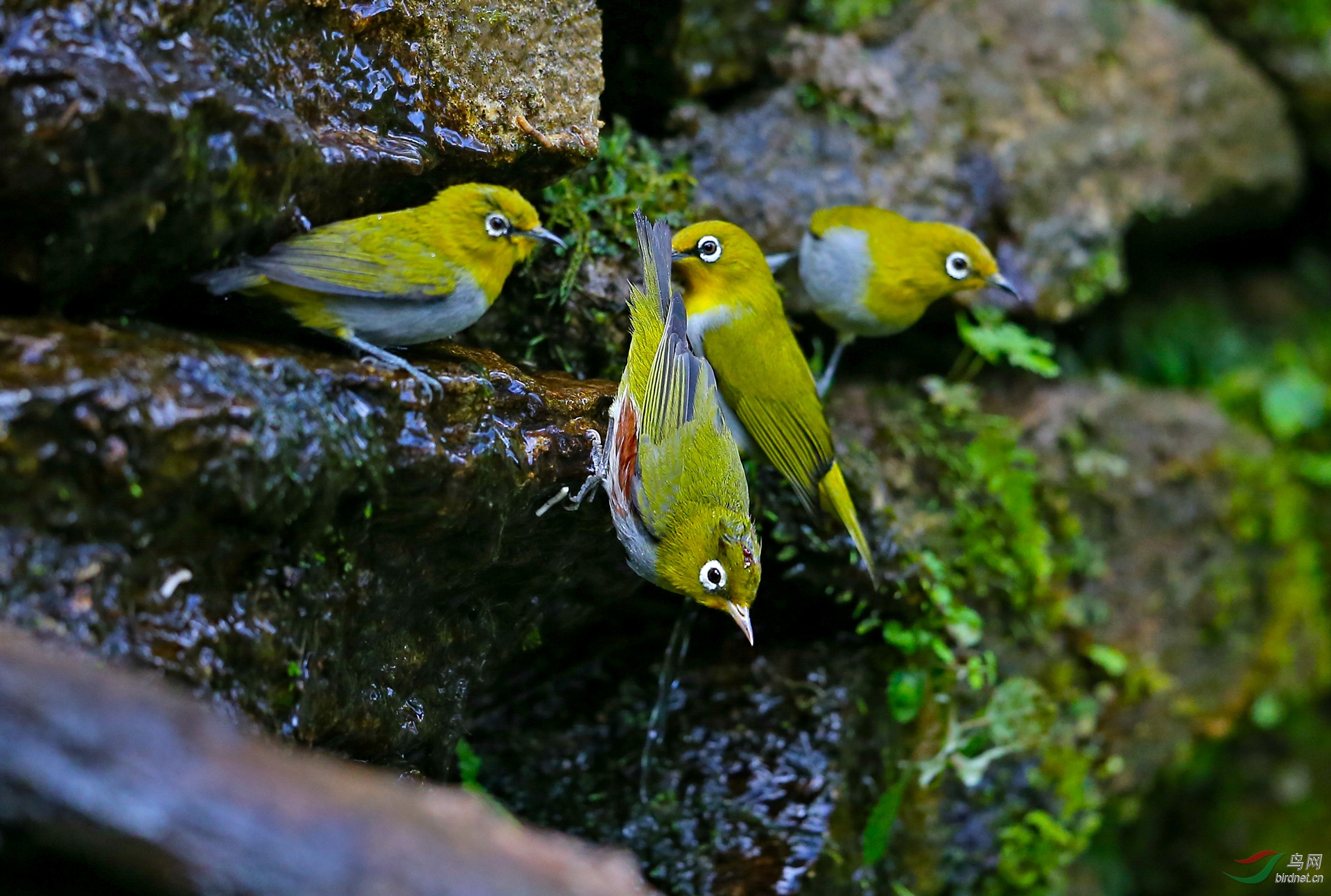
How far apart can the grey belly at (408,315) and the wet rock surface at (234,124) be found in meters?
0.31

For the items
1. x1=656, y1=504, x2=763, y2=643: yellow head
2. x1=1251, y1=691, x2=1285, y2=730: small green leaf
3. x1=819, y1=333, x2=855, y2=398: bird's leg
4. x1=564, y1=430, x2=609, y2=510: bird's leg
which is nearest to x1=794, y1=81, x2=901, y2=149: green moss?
x1=819, y1=333, x2=855, y2=398: bird's leg

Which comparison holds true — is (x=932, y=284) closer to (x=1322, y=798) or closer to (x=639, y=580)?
(x=639, y=580)

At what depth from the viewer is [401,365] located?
3.21 metres

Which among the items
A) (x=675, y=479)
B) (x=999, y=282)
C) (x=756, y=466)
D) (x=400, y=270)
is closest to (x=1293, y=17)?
(x=999, y=282)

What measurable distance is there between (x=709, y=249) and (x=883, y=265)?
90 cm

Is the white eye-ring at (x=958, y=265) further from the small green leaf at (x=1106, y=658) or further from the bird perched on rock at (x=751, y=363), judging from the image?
the small green leaf at (x=1106, y=658)

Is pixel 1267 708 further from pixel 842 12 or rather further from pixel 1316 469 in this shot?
pixel 842 12

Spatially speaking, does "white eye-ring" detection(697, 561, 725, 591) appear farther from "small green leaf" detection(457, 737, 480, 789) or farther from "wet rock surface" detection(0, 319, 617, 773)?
"small green leaf" detection(457, 737, 480, 789)

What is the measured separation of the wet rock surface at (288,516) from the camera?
97.5 inches

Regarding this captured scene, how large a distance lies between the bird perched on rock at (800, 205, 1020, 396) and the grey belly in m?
1.98

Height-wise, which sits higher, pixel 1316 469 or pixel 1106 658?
pixel 1316 469

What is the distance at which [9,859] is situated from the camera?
2045 millimetres

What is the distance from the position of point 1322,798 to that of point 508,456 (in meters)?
7.33

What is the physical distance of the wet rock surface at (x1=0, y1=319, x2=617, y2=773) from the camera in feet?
8.13
